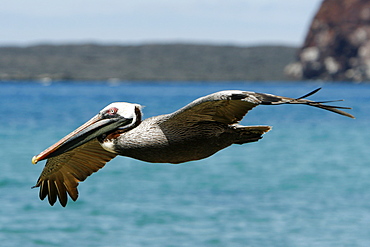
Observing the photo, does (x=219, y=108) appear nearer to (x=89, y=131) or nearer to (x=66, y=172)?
(x=89, y=131)

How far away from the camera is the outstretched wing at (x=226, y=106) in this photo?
203 inches

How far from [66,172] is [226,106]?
2.25 metres

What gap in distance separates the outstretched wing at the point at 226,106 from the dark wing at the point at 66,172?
160cm

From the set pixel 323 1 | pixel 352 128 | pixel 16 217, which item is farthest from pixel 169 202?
pixel 323 1

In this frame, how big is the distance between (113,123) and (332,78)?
4943 inches

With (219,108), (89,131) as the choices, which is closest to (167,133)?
(219,108)

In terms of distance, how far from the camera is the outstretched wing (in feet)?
16.9

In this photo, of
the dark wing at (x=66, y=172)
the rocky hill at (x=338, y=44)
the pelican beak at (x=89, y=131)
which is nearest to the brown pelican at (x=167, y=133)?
the pelican beak at (x=89, y=131)

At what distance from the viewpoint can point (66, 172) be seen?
23.7ft

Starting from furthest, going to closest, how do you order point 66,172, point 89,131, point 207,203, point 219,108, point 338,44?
1. point 338,44
2. point 207,203
3. point 66,172
4. point 89,131
5. point 219,108

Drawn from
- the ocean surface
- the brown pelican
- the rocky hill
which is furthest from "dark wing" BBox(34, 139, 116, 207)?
the rocky hill

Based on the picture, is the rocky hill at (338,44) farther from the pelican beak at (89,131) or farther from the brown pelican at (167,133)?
the pelican beak at (89,131)

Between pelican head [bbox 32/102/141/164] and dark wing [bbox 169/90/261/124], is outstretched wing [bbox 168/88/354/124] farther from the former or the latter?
pelican head [bbox 32/102/141/164]

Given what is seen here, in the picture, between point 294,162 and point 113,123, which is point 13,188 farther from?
point 113,123
